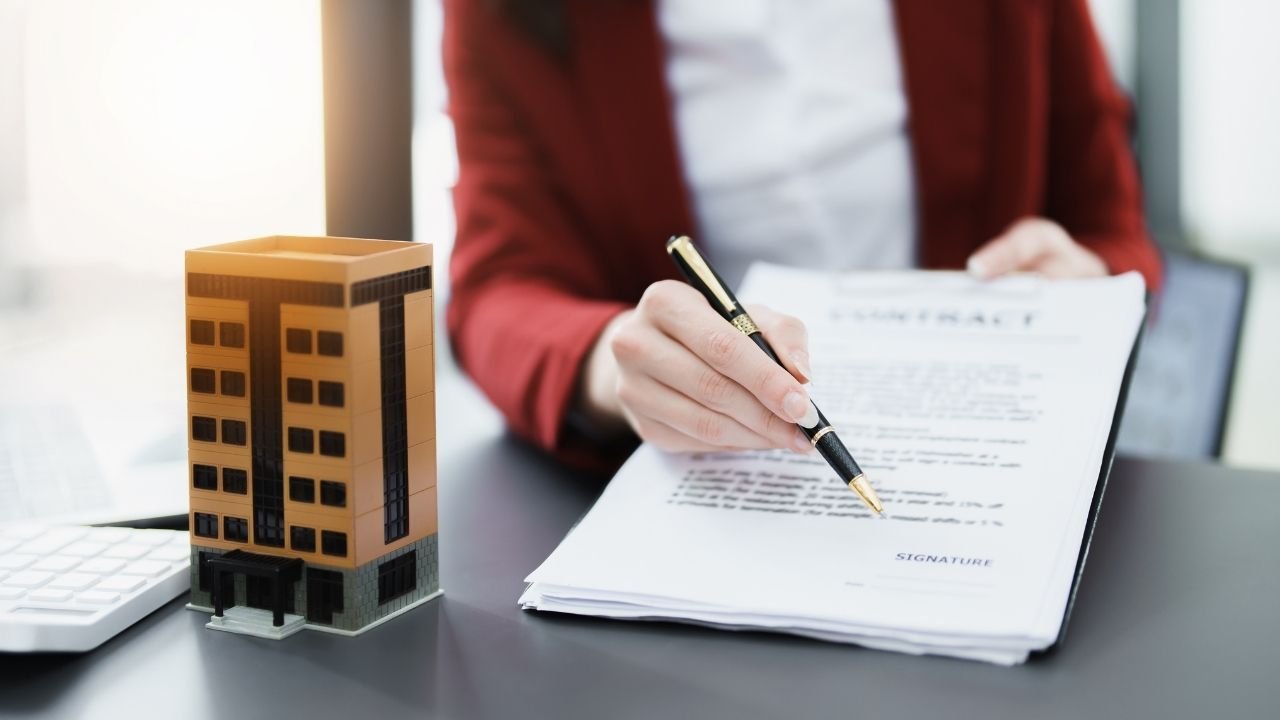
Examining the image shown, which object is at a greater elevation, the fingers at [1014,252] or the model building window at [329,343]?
the fingers at [1014,252]

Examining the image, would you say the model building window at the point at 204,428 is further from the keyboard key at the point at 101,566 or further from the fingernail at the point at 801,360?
the fingernail at the point at 801,360

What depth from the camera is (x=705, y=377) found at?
553mm

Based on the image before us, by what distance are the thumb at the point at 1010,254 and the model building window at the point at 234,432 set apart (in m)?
0.49

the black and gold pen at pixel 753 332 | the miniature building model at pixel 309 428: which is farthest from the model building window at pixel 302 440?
the black and gold pen at pixel 753 332

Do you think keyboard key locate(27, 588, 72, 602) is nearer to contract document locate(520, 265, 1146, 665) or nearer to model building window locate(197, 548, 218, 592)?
model building window locate(197, 548, 218, 592)

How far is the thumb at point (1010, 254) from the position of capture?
742 millimetres

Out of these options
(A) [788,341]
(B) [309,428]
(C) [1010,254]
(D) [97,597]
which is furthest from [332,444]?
(C) [1010,254]

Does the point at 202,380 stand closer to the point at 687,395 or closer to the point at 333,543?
the point at 333,543

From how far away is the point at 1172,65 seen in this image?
1.95 metres

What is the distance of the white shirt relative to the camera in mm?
992

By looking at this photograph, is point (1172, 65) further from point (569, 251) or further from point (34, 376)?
point (34, 376)

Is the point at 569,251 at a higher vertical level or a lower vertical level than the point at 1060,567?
higher

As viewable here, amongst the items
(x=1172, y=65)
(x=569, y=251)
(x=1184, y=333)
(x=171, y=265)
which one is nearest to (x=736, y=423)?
(x=171, y=265)

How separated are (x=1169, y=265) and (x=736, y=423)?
85 cm
